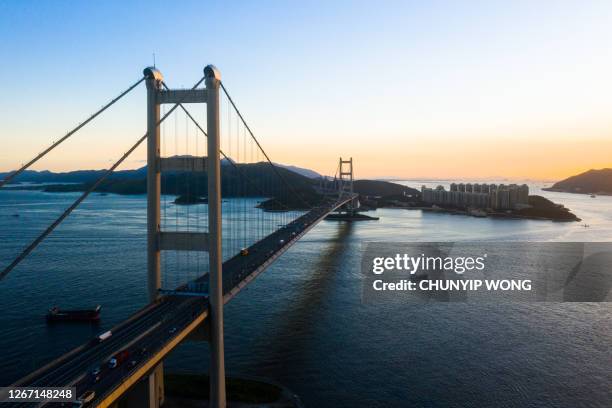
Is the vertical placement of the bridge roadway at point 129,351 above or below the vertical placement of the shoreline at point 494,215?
above

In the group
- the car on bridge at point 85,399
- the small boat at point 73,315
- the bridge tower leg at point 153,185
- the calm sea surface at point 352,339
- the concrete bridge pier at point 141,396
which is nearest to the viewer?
the car on bridge at point 85,399

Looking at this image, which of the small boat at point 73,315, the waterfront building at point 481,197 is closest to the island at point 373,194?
the waterfront building at point 481,197

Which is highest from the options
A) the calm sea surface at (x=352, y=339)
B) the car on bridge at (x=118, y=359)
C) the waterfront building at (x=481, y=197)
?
the waterfront building at (x=481, y=197)

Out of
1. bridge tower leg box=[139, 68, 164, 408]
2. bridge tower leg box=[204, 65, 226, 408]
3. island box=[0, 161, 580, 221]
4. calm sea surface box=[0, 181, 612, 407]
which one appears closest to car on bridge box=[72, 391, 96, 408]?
bridge tower leg box=[204, 65, 226, 408]

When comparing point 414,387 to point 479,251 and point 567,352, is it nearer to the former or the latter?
point 567,352

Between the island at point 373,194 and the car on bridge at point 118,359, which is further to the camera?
the island at point 373,194

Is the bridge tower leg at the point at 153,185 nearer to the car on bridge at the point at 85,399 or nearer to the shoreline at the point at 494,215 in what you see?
the car on bridge at the point at 85,399

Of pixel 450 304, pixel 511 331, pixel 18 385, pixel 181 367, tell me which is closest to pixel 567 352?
pixel 511 331
